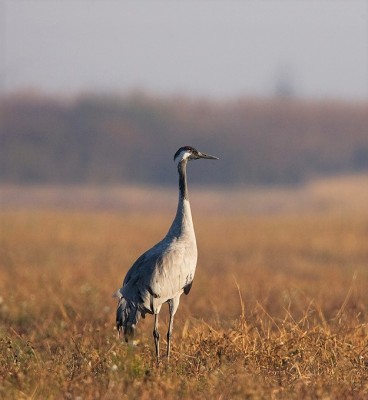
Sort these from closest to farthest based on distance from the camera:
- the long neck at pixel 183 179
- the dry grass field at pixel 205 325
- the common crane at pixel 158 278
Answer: the dry grass field at pixel 205 325 → the common crane at pixel 158 278 → the long neck at pixel 183 179

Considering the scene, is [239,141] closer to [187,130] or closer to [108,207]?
[187,130]

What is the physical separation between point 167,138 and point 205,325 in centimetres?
5817

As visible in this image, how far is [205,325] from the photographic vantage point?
7.84m

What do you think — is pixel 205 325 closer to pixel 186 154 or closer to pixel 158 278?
pixel 158 278

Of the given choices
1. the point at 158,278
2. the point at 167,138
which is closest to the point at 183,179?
the point at 158,278

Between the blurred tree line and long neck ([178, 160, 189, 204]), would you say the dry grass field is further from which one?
the blurred tree line

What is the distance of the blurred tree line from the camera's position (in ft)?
202

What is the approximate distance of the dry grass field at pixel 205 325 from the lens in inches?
240

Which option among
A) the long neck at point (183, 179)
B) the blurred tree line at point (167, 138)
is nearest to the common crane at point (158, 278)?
the long neck at point (183, 179)

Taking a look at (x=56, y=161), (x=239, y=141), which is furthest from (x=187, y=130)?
(x=56, y=161)

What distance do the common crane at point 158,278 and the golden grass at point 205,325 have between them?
23 centimetres

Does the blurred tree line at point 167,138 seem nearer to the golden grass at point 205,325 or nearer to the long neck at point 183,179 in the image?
the golden grass at point 205,325

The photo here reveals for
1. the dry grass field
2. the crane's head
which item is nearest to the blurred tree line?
the dry grass field

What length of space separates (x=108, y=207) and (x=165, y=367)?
1856 inches
